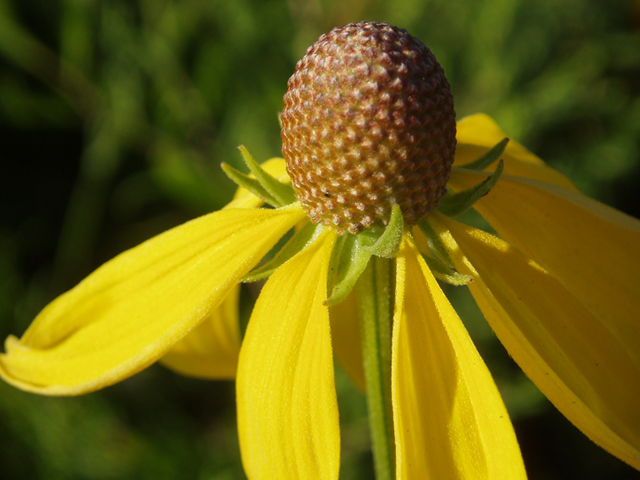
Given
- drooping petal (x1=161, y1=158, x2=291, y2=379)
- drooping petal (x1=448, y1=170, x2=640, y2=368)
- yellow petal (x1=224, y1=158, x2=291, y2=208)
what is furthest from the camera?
drooping petal (x1=161, y1=158, x2=291, y2=379)

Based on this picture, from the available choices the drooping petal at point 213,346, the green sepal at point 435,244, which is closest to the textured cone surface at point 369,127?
the green sepal at point 435,244

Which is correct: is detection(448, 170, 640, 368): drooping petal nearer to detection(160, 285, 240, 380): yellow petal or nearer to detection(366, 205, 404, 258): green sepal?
detection(366, 205, 404, 258): green sepal

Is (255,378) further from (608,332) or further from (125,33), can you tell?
(125,33)

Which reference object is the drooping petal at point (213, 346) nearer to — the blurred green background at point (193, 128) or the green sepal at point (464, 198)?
the green sepal at point (464, 198)

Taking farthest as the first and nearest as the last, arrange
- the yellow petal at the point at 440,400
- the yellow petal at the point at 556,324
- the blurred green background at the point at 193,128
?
the blurred green background at the point at 193,128 < the yellow petal at the point at 556,324 < the yellow petal at the point at 440,400

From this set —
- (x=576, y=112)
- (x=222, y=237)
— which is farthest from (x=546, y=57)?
(x=222, y=237)

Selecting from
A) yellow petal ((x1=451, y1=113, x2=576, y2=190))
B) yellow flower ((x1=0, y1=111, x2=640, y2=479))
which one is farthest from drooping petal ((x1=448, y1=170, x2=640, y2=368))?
yellow petal ((x1=451, y1=113, x2=576, y2=190))

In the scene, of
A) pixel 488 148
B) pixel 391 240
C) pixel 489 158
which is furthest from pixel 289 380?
pixel 488 148
